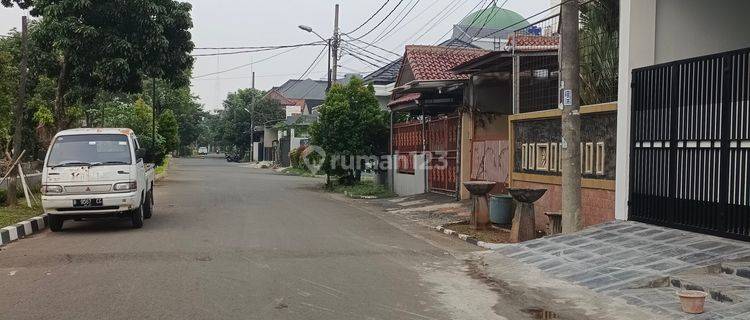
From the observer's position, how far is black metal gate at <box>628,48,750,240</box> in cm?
794

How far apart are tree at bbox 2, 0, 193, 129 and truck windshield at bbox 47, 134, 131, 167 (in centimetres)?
574

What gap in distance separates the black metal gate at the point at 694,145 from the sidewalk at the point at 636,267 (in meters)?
0.31

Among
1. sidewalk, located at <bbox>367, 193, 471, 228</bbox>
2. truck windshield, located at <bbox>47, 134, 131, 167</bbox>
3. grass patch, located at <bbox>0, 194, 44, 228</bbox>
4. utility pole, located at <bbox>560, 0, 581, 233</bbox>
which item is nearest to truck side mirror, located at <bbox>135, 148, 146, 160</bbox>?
truck windshield, located at <bbox>47, 134, 131, 167</bbox>

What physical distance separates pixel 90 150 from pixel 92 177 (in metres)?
0.88

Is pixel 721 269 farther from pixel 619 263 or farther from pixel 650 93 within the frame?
pixel 650 93

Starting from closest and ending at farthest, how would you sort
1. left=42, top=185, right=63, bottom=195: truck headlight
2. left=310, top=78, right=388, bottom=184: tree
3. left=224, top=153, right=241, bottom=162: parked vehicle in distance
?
left=42, top=185, right=63, bottom=195: truck headlight < left=310, top=78, right=388, bottom=184: tree < left=224, top=153, right=241, bottom=162: parked vehicle in distance

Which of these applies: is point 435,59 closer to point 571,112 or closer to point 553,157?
point 553,157

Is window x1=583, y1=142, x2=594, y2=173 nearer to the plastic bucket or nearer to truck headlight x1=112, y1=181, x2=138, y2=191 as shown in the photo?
the plastic bucket

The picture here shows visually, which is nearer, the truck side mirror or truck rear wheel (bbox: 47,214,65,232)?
truck rear wheel (bbox: 47,214,65,232)

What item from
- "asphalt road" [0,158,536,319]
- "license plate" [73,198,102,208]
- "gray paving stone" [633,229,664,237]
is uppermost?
"license plate" [73,198,102,208]

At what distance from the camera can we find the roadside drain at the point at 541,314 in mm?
6148

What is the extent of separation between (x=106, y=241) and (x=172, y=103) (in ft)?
170

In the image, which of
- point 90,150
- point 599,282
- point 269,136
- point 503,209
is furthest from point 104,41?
point 269,136

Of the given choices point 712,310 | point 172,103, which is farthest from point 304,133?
point 712,310
